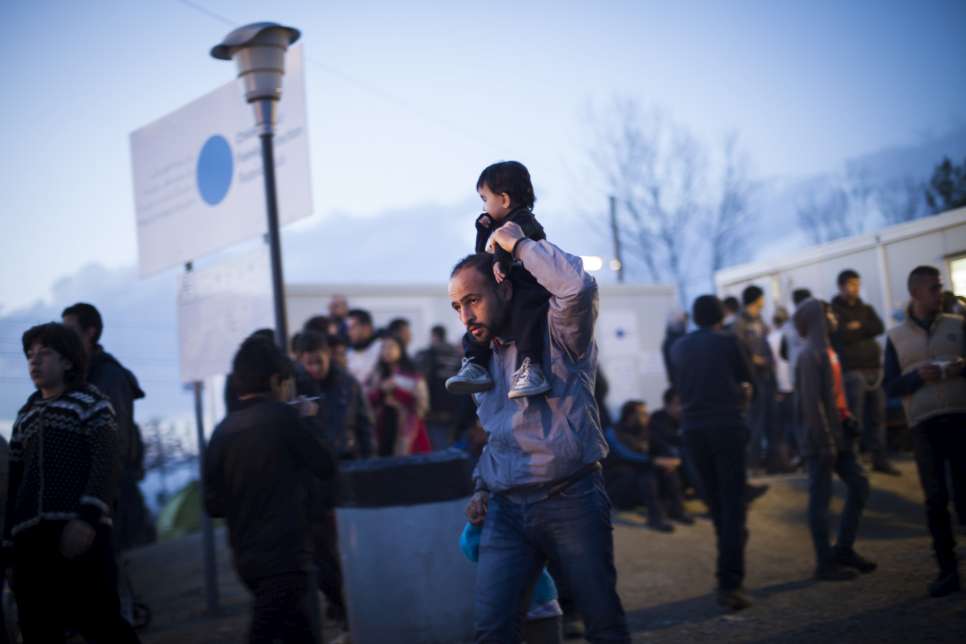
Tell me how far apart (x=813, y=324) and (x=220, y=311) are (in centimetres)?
476

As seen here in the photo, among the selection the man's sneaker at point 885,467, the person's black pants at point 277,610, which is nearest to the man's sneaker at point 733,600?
the person's black pants at point 277,610

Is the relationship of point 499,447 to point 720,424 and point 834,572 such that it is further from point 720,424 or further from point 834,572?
point 834,572

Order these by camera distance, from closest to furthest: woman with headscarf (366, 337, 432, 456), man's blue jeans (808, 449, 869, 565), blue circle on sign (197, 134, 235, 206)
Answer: man's blue jeans (808, 449, 869, 565) < blue circle on sign (197, 134, 235, 206) < woman with headscarf (366, 337, 432, 456)

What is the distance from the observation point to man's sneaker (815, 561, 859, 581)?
7.59m

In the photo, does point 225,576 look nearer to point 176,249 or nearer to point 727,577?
point 176,249

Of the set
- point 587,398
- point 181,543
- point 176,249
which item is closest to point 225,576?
point 181,543

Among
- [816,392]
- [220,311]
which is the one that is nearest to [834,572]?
[816,392]

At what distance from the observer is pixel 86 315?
645 cm

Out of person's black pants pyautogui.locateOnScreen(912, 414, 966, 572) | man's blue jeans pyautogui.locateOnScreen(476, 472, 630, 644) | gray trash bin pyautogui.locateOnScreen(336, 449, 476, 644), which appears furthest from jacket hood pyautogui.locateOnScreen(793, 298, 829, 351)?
man's blue jeans pyautogui.locateOnScreen(476, 472, 630, 644)

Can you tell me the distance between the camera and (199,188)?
824 cm

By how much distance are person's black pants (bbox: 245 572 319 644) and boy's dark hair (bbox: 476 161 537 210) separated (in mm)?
1972

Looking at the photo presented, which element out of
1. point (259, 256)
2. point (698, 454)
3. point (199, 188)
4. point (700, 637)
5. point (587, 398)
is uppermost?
point (199, 188)

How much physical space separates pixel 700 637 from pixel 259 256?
4.19 meters

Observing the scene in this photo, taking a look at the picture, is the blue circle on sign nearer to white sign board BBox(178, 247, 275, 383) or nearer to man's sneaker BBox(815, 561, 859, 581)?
white sign board BBox(178, 247, 275, 383)
